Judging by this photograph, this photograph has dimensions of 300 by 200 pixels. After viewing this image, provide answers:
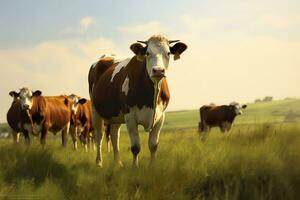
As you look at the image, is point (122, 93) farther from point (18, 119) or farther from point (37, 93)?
point (18, 119)

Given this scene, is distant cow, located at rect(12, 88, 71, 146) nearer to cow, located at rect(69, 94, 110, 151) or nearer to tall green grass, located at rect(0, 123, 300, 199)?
cow, located at rect(69, 94, 110, 151)

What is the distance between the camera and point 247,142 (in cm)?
988

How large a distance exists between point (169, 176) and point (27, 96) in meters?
8.77

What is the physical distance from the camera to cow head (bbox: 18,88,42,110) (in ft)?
44.6

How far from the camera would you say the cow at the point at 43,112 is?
1391 centimetres

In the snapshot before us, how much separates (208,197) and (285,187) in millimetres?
1120

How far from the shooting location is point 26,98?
14000 millimetres

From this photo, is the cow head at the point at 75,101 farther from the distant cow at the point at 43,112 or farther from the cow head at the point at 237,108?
the cow head at the point at 237,108

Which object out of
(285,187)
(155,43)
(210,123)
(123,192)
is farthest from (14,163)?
(210,123)

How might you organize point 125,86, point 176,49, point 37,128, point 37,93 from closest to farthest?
point 176,49 < point 125,86 < point 37,128 < point 37,93

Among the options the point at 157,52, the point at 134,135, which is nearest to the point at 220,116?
the point at 134,135

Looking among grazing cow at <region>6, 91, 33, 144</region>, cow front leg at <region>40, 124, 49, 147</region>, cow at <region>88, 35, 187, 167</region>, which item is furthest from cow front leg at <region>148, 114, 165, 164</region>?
grazing cow at <region>6, 91, 33, 144</region>

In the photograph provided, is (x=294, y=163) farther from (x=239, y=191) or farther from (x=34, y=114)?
(x=34, y=114)

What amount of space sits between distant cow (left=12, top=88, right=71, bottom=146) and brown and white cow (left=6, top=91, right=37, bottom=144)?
19cm
